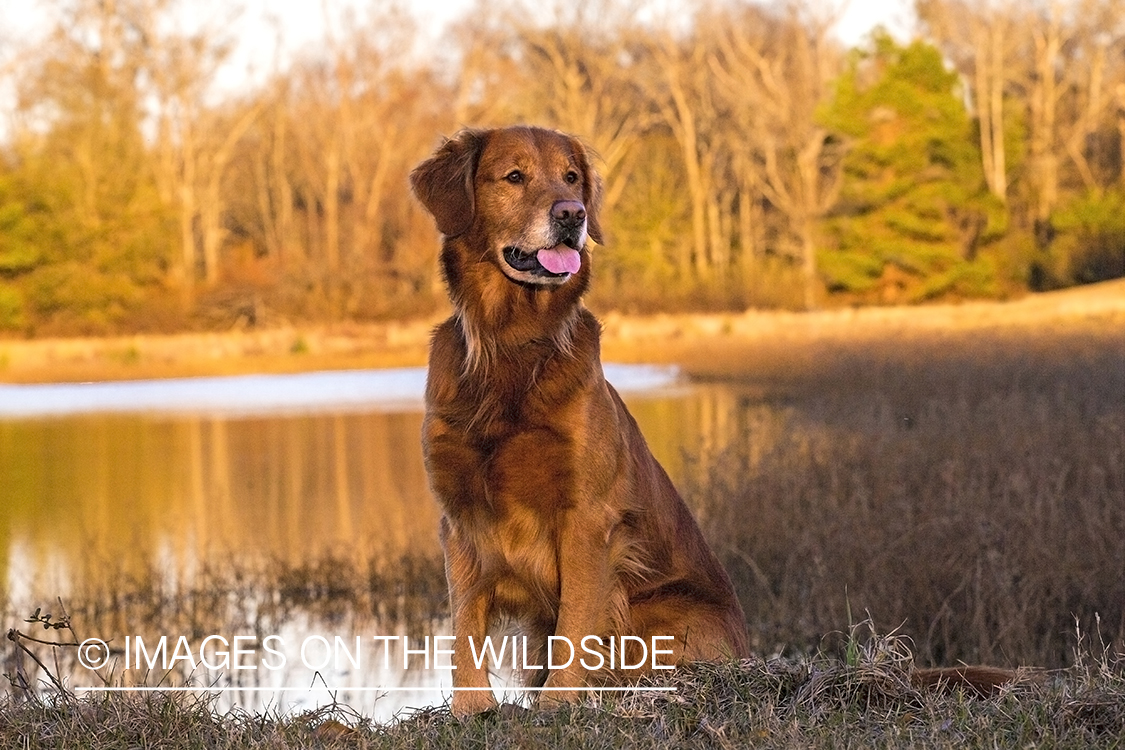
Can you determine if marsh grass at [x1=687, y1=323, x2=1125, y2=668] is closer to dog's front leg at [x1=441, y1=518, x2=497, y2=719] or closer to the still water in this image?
the still water

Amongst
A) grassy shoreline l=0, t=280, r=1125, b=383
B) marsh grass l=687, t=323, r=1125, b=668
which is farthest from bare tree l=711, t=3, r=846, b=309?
marsh grass l=687, t=323, r=1125, b=668

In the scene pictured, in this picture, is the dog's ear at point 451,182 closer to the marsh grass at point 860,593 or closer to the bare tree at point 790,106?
the marsh grass at point 860,593

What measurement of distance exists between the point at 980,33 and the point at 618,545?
44604 mm

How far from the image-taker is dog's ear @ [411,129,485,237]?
4285 mm

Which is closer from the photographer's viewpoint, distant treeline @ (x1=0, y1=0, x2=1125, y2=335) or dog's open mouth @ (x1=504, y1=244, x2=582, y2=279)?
dog's open mouth @ (x1=504, y1=244, x2=582, y2=279)

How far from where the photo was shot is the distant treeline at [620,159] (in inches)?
1489

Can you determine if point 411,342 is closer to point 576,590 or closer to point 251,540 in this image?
point 251,540

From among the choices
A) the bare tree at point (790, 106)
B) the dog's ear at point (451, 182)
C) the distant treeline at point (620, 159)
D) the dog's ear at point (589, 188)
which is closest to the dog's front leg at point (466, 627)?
the dog's ear at point (451, 182)

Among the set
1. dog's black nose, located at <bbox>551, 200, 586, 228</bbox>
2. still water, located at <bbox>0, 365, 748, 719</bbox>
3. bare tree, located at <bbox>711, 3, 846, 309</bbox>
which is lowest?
still water, located at <bbox>0, 365, 748, 719</bbox>

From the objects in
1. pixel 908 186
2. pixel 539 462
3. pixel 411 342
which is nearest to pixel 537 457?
pixel 539 462

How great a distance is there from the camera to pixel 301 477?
14.0 meters

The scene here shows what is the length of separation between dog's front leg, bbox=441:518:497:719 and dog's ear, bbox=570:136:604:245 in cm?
106

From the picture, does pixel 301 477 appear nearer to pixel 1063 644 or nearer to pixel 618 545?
pixel 1063 644

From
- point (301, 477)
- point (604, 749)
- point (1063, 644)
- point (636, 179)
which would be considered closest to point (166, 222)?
point (636, 179)
